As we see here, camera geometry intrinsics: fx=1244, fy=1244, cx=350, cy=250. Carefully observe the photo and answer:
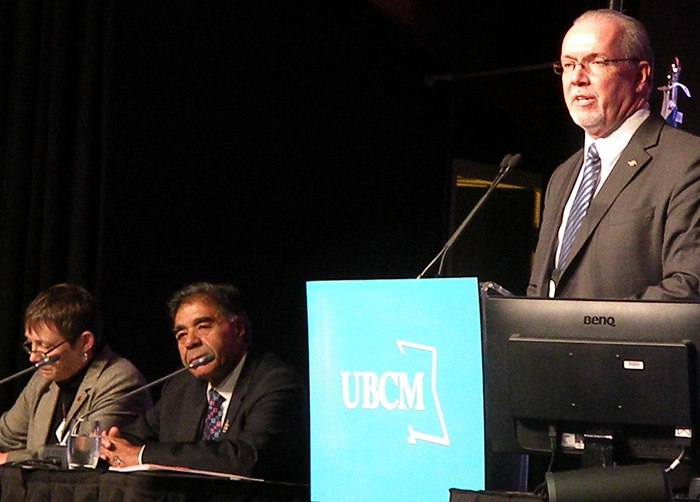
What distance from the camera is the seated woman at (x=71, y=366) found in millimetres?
4223

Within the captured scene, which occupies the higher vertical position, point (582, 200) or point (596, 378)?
point (582, 200)

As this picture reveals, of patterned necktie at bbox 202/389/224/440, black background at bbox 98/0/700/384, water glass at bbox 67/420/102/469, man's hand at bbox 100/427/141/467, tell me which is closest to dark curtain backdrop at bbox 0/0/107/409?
black background at bbox 98/0/700/384

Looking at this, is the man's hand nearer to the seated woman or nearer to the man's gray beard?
the seated woman

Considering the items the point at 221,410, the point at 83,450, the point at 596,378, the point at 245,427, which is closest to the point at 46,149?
the point at 221,410

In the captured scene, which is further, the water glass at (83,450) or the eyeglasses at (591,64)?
the water glass at (83,450)

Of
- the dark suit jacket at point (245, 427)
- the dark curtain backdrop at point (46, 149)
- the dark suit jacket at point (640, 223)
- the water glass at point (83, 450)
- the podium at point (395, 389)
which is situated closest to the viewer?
the dark suit jacket at point (640, 223)

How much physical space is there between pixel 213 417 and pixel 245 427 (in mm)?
231

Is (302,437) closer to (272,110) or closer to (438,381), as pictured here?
(438,381)

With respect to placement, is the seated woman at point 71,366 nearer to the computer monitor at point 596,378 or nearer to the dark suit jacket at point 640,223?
Answer: the dark suit jacket at point 640,223

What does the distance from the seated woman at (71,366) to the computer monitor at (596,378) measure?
2355 millimetres

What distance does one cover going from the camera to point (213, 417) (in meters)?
3.90

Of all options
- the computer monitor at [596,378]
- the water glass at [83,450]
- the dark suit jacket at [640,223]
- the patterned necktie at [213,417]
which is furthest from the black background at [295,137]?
the computer monitor at [596,378]

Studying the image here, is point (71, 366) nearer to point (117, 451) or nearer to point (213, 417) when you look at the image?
point (213, 417)

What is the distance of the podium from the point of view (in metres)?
2.58
